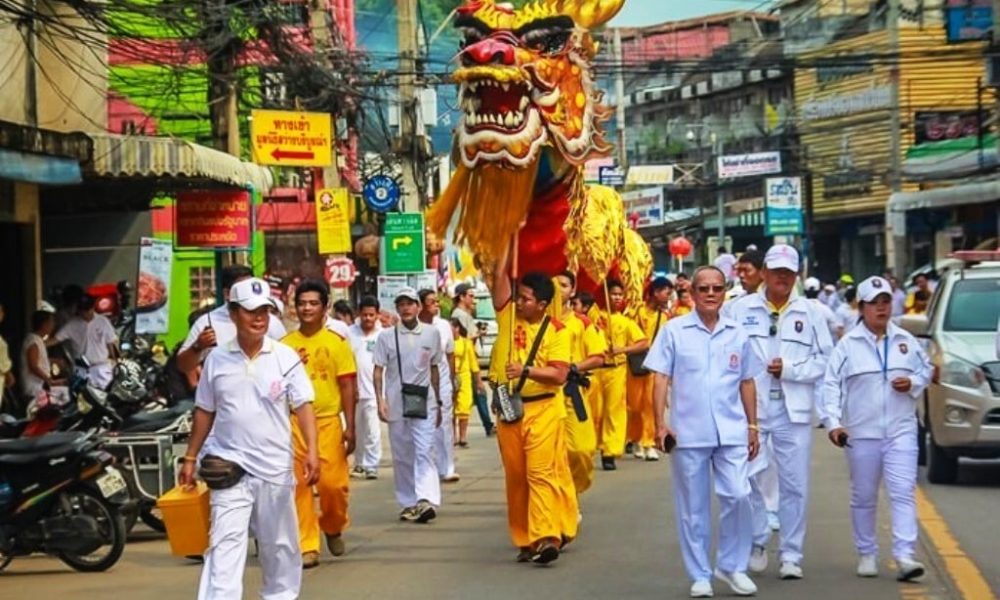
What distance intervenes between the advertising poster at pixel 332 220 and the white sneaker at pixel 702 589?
1719 centimetres

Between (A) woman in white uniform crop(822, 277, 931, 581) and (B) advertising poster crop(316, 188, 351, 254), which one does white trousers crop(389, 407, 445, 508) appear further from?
(B) advertising poster crop(316, 188, 351, 254)

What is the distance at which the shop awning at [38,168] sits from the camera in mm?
15289

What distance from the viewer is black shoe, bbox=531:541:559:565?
36.4 feet

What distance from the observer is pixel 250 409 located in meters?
8.35

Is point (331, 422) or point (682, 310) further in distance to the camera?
point (682, 310)

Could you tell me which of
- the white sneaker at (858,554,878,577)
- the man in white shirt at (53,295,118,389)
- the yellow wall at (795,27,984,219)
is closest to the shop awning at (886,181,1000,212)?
the yellow wall at (795,27,984,219)

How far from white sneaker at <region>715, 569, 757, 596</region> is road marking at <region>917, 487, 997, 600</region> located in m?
1.17

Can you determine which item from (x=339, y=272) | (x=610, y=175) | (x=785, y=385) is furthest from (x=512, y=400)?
(x=610, y=175)

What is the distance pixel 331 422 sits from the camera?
11656mm

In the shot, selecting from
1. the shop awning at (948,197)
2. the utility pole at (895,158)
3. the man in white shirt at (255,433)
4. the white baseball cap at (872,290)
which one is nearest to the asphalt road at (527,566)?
the white baseball cap at (872,290)

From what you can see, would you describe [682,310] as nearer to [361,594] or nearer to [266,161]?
[266,161]

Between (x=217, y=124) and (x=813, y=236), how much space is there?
39310 mm

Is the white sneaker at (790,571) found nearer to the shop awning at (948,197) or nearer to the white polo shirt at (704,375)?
the white polo shirt at (704,375)

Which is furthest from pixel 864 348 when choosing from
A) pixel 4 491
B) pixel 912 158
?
pixel 912 158
